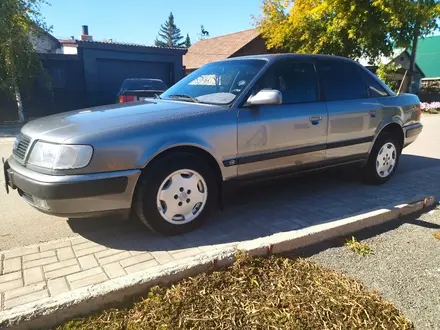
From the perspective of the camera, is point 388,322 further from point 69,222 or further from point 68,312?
point 69,222

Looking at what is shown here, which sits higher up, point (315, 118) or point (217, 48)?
point (217, 48)

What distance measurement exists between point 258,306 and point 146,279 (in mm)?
757

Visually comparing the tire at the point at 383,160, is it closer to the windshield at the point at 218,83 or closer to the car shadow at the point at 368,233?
the car shadow at the point at 368,233

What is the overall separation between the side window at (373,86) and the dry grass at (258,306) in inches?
114

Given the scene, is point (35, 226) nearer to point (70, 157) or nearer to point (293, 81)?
point (70, 157)

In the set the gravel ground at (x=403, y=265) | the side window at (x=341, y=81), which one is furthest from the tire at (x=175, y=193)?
the side window at (x=341, y=81)

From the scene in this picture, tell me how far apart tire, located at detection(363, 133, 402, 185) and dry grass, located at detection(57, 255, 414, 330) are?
2.55m

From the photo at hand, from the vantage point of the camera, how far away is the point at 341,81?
174 inches

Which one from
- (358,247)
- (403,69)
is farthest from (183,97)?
(403,69)

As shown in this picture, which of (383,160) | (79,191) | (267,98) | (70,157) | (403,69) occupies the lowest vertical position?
(383,160)

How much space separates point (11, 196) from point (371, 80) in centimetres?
490

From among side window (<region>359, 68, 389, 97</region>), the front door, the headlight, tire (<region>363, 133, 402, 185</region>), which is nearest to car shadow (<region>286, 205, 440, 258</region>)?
tire (<region>363, 133, 402, 185</region>)

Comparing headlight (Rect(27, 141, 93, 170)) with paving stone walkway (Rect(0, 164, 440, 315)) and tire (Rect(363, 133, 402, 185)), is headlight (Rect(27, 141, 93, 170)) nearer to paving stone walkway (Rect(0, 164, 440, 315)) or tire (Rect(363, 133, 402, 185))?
paving stone walkway (Rect(0, 164, 440, 315))

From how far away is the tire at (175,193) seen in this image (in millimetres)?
3012
